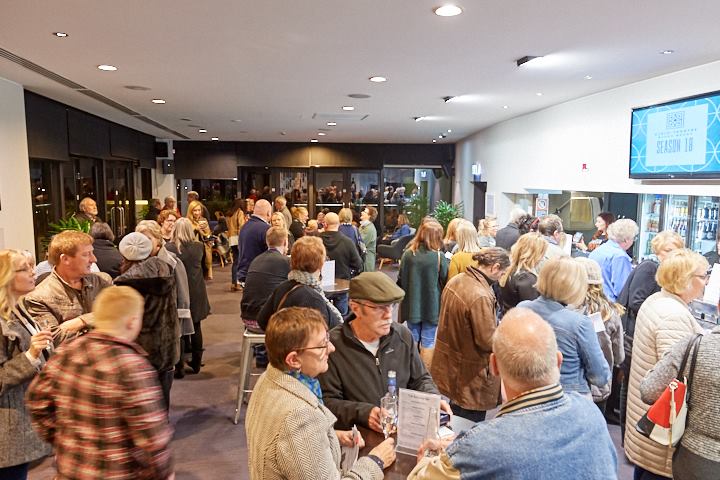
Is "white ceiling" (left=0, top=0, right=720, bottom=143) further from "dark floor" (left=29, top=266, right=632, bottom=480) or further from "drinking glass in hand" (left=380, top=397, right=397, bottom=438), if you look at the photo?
"dark floor" (left=29, top=266, right=632, bottom=480)

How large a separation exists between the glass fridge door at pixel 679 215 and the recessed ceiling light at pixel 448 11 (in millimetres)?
3341

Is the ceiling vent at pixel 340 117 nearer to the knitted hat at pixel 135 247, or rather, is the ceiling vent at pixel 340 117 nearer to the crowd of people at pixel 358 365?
the crowd of people at pixel 358 365

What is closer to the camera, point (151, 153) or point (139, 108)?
point (139, 108)

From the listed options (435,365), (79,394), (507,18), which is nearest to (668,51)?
(507,18)

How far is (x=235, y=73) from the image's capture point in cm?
505

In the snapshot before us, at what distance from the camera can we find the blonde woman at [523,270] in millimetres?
3723

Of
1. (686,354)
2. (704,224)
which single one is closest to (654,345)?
(686,354)

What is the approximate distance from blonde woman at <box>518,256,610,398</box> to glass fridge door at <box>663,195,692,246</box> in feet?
10.5

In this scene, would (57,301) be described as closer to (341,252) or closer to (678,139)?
(341,252)

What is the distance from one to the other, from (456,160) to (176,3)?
36.4ft

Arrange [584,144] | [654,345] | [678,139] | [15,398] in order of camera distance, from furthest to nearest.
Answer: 1. [584,144]
2. [678,139]
3. [654,345]
4. [15,398]

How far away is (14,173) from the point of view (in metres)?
5.65

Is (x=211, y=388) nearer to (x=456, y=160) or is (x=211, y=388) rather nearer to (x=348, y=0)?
(x=348, y=0)

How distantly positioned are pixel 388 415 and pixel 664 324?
60.1 inches
